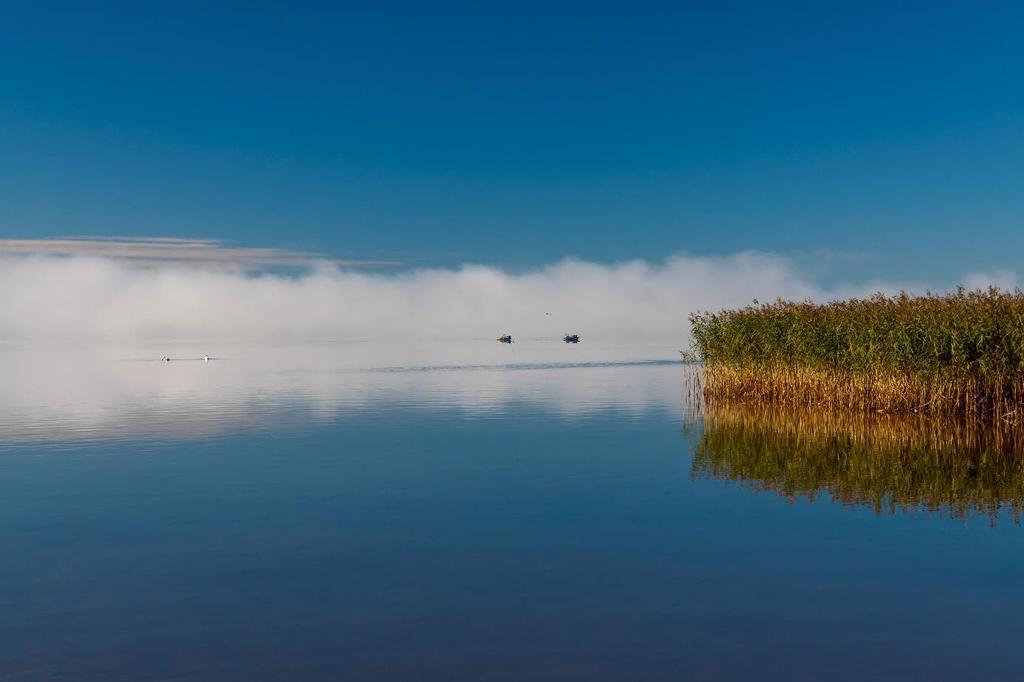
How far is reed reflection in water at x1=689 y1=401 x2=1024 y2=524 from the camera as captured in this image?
22750mm

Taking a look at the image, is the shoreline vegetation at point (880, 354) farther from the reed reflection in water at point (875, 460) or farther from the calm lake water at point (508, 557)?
the calm lake water at point (508, 557)

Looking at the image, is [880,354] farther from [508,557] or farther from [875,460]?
[508,557]

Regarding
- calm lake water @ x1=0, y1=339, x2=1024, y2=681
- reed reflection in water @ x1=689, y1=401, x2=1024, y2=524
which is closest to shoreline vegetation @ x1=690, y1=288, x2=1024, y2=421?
reed reflection in water @ x1=689, y1=401, x2=1024, y2=524

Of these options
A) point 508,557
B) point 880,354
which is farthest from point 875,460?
point 508,557

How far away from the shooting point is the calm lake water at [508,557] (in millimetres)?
11695

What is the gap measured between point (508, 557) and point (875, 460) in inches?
642

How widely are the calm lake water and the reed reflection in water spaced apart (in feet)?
0.55

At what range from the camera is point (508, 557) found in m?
16.8

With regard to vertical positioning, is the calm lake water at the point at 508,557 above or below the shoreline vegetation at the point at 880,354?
below

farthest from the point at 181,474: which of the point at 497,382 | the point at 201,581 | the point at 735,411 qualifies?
the point at 497,382

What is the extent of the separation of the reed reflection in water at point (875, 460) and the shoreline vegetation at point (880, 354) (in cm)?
124

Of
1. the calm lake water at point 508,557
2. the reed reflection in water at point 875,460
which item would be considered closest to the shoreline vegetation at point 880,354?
the reed reflection in water at point 875,460

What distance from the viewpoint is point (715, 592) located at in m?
14.4

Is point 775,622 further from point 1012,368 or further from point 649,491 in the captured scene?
point 1012,368
